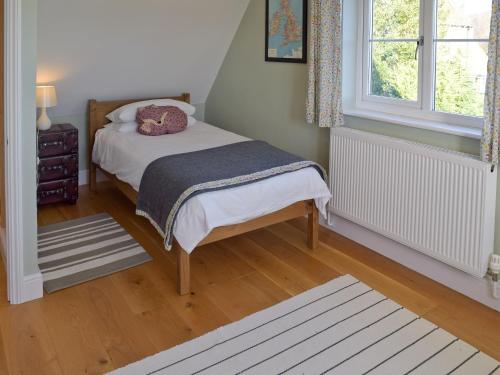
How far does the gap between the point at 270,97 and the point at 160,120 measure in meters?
0.94

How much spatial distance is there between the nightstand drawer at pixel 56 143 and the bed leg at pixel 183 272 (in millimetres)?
1816

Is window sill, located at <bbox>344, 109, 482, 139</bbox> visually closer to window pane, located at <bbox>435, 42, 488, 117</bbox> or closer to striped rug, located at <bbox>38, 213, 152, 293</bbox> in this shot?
window pane, located at <bbox>435, 42, 488, 117</bbox>

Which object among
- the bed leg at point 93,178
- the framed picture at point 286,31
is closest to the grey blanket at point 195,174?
the framed picture at point 286,31

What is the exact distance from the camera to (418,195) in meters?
2.64

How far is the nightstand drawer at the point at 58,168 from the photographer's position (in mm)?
3758

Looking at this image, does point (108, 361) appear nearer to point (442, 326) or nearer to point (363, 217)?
point (442, 326)

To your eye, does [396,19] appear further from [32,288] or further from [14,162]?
[32,288]

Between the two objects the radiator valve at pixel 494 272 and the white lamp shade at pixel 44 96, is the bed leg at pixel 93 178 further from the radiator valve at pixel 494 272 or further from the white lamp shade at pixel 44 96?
the radiator valve at pixel 494 272

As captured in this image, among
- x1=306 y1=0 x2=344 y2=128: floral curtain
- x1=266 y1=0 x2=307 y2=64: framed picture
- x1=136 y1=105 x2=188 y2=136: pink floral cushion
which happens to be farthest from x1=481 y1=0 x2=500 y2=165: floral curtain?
x1=136 y1=105 x2=188 y2=136: pink floral cushion

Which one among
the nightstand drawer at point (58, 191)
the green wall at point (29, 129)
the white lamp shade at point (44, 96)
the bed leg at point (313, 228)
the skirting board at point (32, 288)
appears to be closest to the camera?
the green wall at point (29, 129)

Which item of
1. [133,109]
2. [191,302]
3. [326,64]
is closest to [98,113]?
[133,109]

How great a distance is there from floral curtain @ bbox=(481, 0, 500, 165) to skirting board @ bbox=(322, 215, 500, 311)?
27.7 inches

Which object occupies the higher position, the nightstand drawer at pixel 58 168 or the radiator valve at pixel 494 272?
the nightstand drawer at pixel 58 168

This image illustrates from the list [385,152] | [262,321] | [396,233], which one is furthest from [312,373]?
[385,152]
